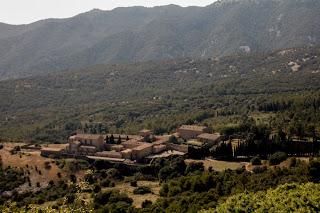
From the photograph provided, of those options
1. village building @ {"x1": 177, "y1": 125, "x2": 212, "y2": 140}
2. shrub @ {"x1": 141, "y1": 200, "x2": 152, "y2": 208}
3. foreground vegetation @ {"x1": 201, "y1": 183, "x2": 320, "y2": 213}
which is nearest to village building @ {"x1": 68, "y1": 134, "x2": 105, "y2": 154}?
village building @ {"x1": 177, "y1": 125, "x2": 212, "y2": 140}

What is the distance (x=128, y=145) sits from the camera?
89.4 meters

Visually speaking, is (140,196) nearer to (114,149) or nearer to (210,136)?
(114,149)

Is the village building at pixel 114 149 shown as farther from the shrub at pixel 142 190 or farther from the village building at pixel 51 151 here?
the shrub at pixel 142 190

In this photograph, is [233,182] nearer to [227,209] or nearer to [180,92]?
[227,209]

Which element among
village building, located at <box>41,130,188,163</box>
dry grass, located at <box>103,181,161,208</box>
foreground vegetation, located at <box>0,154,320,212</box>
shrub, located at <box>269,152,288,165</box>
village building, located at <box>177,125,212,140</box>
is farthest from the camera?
village building, located at <box>177,125,212,140</box>

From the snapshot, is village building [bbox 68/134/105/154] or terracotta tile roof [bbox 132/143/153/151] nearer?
terracotta tile roof [bbox 132/143/153/151]

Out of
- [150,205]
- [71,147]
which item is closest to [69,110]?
[71,147]

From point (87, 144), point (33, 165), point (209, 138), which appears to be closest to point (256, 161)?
point (209, 138)

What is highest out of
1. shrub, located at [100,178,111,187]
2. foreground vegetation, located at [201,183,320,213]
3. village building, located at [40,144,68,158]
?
foreground vegetation, located at [201,183,320,213]

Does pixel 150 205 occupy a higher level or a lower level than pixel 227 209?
lower

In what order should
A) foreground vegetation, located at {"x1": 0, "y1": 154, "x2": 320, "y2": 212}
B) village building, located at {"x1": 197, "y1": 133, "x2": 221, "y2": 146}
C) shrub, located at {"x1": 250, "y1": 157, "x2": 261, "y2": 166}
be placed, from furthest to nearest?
1. village building, located at {"x1": 197, "y1": 133, "x2": 221, "y2": 146}
2. shrub, located at {"x1": 250, "y1": 157, "x2": 261, "y2": 166}
3. foreground vegetation, located at {"x1": 0, "y1": 154, "x2": 320, "y2": 212}

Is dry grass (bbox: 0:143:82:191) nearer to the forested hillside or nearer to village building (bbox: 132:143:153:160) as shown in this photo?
village building (bbox: 132:143:153:160)

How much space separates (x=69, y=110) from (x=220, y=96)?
55.5 metres

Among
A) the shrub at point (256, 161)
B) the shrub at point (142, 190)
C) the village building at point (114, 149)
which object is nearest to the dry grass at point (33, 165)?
the village building at point (114, 149)
